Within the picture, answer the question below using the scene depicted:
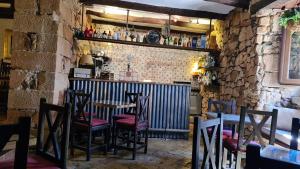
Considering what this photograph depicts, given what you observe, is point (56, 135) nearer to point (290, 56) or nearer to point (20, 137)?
point (20, 137)

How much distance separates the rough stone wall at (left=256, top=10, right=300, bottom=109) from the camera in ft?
13.2

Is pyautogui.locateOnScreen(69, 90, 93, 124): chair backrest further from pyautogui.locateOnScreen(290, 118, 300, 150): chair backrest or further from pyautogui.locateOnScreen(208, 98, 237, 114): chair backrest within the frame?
pyautogui.locateOnScreen(290, 118, 300, 150): chair backrest

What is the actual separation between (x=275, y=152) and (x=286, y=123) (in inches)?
98.6

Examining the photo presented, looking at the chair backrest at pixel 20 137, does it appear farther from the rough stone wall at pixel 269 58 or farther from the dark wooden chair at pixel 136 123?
the rough stone wall at pixel 269 58

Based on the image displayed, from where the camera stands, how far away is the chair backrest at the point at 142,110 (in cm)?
367

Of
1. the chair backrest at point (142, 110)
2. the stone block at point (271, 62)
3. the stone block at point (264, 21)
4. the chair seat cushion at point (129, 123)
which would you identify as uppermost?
the stone block at point (264, 21)

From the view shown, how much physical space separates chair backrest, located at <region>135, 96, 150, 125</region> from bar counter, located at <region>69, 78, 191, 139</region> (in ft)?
2.95

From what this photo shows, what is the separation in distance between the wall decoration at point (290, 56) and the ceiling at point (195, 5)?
1.46 metres

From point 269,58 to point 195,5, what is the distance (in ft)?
6.22

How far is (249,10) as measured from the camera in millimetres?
4422

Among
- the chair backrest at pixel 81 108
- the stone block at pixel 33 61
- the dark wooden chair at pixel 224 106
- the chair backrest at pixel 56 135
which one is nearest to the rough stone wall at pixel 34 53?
the stone block at pixel 33 61

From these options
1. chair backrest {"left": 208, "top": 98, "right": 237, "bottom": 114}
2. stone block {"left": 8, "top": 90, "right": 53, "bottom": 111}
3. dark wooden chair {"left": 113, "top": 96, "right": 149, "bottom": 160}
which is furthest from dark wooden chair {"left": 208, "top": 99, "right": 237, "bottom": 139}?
stone block {"left": 8, "top": 90, "right": 53, "bottom": 111}

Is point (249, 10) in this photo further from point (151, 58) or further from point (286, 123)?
point (151, 58)

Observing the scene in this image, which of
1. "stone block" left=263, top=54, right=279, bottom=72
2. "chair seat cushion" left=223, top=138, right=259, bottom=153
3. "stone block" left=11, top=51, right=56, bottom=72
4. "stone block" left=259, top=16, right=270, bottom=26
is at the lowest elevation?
"chair seat cushion" left=223, top=138, right=259, bottom=153
